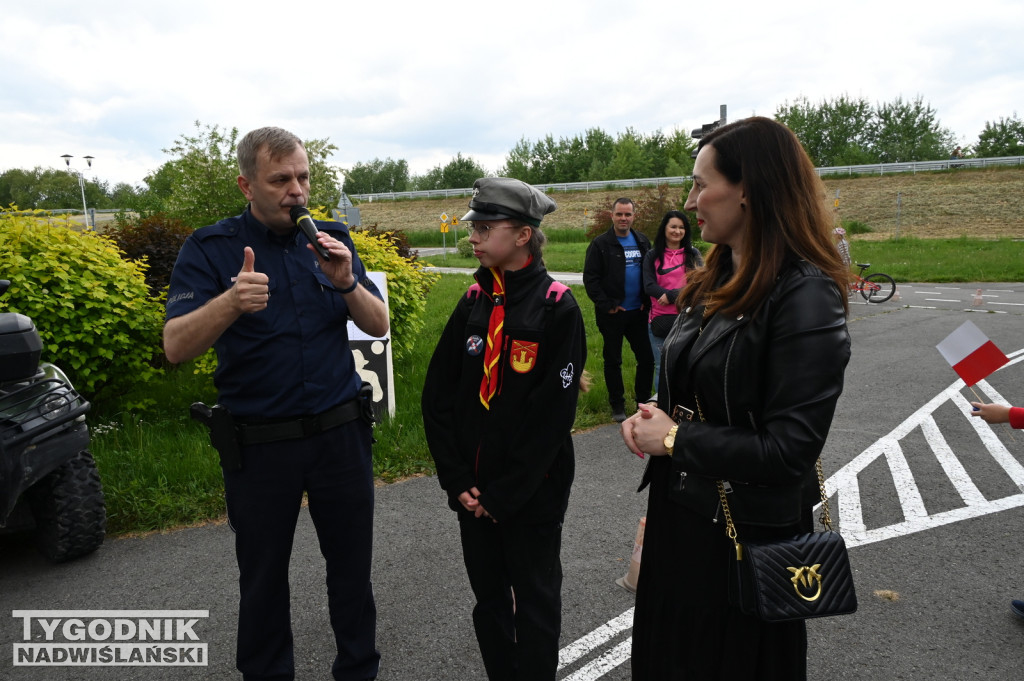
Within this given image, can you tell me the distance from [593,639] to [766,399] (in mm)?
1909

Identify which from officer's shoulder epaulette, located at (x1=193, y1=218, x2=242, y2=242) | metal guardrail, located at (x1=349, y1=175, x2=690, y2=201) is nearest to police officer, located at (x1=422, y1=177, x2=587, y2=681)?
officer's shoulder epaulette, located at (x1=193, y1=218, x2=242, y2=242)

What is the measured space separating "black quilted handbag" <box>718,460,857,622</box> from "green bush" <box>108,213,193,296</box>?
7162 mm

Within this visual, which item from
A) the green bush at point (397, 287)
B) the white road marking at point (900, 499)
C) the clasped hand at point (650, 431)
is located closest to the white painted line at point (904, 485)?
the white road marking at point (900, 499)

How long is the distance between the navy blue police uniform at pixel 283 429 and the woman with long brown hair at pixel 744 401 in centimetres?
125

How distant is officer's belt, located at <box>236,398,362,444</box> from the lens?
2467mm

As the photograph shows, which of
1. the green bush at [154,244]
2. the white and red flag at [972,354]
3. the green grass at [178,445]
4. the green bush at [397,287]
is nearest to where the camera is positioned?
A: the white and red flag at [972,354]

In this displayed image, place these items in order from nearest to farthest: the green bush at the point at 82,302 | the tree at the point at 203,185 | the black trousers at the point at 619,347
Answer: the green bush at the point at 82,302 → the black trousers at the point at 619,347 → the tree at the point at 203,185

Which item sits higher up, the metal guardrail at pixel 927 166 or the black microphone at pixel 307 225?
the metal guardrail at pixel 927 166

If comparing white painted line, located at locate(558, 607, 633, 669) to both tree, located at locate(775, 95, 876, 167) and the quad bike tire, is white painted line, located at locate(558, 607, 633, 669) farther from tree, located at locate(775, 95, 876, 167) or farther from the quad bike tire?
tree, located at locate(775, 95, 876, 167)

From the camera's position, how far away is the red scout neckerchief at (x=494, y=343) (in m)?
2.44

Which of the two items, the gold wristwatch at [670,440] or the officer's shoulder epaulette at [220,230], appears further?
the officer's shoulder epaulette at [220,230]

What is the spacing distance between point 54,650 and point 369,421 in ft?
6.18

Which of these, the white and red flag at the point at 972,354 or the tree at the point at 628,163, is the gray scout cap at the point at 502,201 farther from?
the tree at the point at 628,163

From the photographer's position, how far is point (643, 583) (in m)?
2.03
